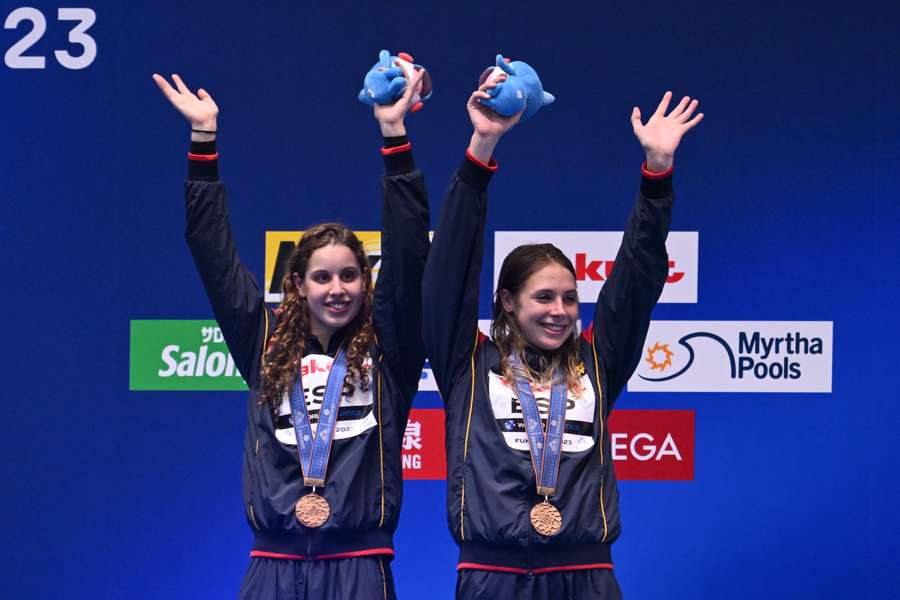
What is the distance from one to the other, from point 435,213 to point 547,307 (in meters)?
1.29

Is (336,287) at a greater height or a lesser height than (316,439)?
greater

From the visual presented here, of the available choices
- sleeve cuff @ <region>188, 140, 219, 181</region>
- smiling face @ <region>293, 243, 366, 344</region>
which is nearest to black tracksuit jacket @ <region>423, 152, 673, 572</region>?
smiling face @ <region>293, 243, 366, 344</region>

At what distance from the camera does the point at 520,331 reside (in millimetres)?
2357

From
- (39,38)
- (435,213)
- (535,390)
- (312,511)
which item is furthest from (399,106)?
(39,38)

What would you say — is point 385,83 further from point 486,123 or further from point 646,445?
point 646,445

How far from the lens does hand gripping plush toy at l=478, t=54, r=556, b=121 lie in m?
2.18

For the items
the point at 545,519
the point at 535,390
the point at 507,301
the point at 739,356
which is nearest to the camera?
the point at 545,519

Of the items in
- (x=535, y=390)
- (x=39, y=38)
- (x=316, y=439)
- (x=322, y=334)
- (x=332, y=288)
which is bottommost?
(x=316, y=439)

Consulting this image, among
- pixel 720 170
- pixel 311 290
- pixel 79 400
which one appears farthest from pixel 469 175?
pixel 79 400

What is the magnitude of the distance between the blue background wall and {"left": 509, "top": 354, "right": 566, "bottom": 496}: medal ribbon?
1.27 m

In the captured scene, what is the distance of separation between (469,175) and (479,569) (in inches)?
33.4

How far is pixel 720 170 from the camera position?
11.3 ft

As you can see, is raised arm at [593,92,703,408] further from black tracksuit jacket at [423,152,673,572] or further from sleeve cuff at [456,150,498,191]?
sleeve cuff at [456,150,498,191]

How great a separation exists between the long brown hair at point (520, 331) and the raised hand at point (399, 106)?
0.41 metres
